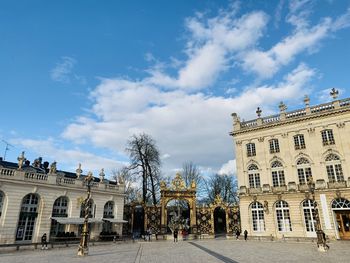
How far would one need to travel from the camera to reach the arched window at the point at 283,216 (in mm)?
29725

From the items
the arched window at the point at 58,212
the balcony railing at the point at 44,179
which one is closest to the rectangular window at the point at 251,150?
the balcony railing at the point at 44,179

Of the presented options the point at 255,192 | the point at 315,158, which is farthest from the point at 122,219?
the point at 315,158

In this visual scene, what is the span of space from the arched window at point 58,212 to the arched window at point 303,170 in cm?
2636

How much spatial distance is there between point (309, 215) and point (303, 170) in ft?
16.3

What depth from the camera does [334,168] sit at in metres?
28.7

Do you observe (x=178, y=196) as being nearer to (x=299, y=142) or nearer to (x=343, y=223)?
(x=299, y=142)

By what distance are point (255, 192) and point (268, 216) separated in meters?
3.10

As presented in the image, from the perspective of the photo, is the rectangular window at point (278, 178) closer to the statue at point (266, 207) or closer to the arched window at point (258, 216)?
the statue at point (266, 207)

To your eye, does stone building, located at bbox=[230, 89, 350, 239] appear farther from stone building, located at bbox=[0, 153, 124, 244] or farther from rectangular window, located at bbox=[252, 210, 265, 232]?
stone building, located at bbox=[0, 153, 124, 244]

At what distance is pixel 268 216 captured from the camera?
30.8 meters

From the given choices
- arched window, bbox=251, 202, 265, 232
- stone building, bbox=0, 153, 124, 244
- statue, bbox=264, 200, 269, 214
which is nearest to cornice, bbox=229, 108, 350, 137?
statue, bbox=264, 200, 269, 214

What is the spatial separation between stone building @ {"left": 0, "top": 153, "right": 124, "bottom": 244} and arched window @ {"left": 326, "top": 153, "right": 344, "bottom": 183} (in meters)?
24.2

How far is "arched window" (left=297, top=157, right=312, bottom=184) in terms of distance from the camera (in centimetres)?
3003

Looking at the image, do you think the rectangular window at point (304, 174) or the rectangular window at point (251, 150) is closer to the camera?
the rectangular window at point (304, 174)
